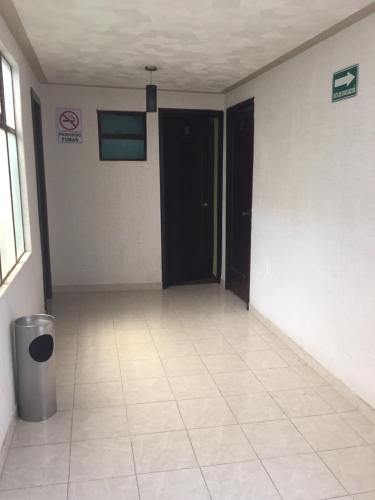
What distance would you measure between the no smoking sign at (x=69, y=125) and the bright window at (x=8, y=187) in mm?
1831

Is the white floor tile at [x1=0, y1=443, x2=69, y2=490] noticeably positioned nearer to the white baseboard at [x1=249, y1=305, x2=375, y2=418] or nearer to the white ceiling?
the white baseboard at [x1=249, y1=305, x2=375, y2=418]

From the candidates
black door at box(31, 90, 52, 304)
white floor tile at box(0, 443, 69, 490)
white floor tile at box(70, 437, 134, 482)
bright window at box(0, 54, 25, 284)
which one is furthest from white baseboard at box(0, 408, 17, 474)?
black door at box(31, 90, 52, 304)

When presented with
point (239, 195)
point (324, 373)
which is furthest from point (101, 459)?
point (239, 195)

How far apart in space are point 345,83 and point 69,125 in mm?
3490

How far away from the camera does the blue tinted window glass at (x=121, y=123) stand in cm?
550

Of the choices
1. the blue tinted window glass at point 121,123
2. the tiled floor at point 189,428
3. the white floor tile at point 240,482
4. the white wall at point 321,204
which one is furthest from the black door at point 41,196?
the white floor tile at point 240,482

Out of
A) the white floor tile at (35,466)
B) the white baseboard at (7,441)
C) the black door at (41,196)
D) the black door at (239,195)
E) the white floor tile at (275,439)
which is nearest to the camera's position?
the white floor tile at (35,466)

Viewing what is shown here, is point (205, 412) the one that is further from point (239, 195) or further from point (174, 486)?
point (239, 195)

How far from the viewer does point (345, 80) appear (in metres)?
3.03

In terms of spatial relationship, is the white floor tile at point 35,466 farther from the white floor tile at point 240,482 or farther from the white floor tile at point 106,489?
the white floor tile at point 240,482

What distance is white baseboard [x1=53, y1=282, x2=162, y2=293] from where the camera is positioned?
5766 mm

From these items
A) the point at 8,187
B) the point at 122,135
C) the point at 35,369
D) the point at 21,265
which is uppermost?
the point at 122,135

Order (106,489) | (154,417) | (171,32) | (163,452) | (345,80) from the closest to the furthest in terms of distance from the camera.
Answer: (106,489), (163,452), (154,417), (345,80), (171,32)

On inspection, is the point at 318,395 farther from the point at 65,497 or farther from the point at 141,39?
the point at 141,39
